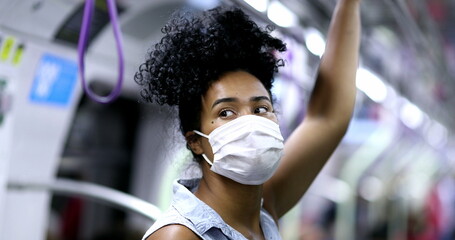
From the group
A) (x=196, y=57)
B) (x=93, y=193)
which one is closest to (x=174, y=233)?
(x=196, y=57)

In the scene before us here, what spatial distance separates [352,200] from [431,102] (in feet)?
5.85

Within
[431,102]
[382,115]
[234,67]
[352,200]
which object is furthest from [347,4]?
[431,102]

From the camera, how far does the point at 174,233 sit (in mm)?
1645

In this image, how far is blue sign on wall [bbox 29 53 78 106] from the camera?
3215 mm

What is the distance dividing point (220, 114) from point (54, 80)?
182 centimetres

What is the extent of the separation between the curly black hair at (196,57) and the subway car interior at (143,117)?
0.31 feet

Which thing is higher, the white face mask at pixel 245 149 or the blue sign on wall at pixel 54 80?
the blue sign on wall at pixel 54 80

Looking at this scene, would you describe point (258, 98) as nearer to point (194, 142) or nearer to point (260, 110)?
point (260, 110)

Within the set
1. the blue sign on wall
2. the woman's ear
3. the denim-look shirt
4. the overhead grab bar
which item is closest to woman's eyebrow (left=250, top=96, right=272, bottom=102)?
the woman's ear

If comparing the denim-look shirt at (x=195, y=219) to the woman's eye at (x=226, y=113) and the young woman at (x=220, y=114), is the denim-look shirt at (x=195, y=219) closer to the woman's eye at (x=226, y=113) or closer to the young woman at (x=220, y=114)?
the young woman at (x=220, y=114)

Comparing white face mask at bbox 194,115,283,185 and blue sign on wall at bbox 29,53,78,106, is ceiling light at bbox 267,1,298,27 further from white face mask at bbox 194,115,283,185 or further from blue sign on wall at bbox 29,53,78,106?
white face mask at bbox 194,115,283,185

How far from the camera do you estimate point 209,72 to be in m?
1.76

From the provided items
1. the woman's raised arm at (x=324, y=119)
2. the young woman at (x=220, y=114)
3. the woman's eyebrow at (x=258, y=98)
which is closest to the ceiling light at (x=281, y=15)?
the woman's raised arm at (x=324, y=119)

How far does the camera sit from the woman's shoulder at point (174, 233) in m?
1.64
